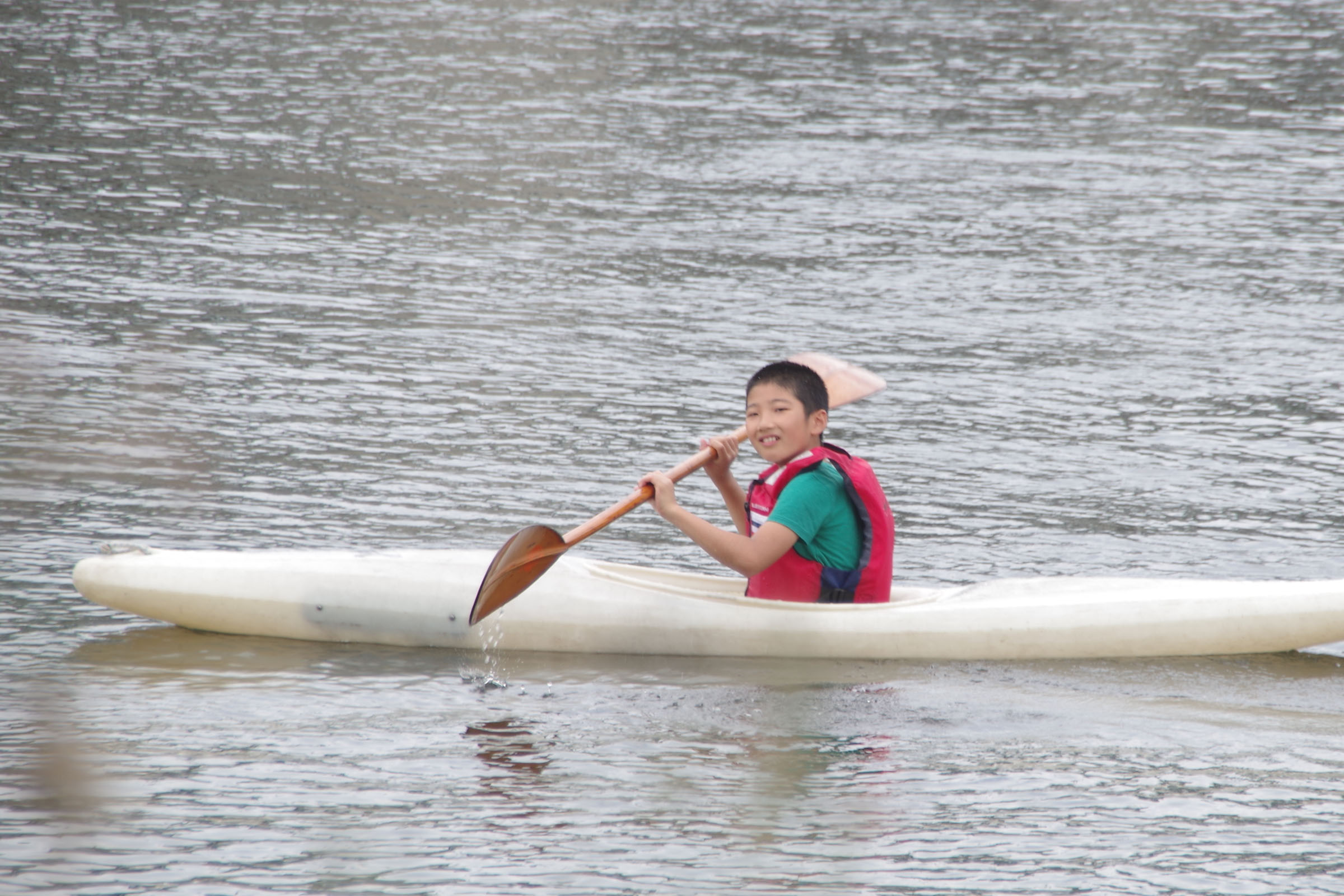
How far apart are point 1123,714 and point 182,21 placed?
20.6m

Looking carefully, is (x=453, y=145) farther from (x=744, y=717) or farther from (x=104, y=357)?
(x=744, y=717)

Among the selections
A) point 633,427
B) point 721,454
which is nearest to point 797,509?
point 721,454

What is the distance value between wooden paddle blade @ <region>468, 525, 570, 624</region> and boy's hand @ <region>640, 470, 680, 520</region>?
418 millimetres

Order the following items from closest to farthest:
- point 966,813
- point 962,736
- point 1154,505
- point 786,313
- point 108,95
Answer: point 966,813 → point 962,736 → point 1154,505 → point 786,313 → point 108,95

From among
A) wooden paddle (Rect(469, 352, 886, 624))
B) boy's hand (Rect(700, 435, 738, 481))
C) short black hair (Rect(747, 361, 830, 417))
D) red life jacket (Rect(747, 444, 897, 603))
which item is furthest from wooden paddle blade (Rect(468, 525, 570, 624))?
short black hair (Rect(747, 361, 830, 417))

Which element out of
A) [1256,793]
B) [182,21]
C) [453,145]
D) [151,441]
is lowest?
[1256,793]

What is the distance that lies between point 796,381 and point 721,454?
356 mm

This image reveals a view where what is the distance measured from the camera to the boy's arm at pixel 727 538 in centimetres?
539

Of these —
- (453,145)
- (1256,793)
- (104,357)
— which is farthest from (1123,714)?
(453,145)

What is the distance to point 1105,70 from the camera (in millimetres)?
23047

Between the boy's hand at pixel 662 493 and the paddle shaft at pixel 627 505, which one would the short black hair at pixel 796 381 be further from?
the boy's hand at pixel 662 493

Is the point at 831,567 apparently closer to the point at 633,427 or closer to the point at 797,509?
the point at 797,509

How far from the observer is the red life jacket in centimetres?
564

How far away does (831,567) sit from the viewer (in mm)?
5809
